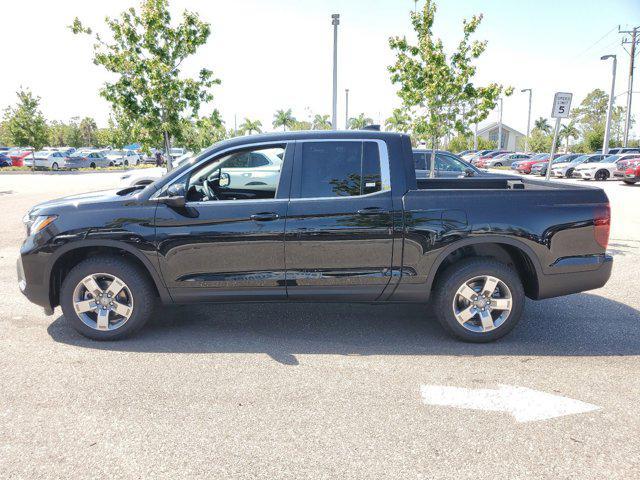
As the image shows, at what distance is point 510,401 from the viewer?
341 cm

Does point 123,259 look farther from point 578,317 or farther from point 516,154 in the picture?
point 516,154

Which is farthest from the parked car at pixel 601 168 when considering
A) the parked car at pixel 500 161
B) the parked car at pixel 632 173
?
the parked car at pixel 500 161

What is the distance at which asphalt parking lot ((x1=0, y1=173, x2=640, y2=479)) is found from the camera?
2746mm

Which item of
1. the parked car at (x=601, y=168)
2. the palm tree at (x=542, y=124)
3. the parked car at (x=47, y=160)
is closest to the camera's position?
the parked car at (x=601, y=168)

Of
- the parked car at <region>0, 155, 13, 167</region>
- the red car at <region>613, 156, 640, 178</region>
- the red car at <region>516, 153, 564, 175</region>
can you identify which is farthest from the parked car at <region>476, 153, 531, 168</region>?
the parked car at <region>0, 155, 13, 167</region>

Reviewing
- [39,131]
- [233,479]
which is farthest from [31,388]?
[39,131]

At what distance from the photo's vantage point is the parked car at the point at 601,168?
25422 millimetres

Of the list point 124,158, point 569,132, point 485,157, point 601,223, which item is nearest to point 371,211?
point 601,223

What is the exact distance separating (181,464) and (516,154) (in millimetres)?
47447

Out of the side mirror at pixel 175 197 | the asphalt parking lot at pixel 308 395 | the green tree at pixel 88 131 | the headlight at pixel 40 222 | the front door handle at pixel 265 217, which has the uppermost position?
the green tree at pixel 88 131

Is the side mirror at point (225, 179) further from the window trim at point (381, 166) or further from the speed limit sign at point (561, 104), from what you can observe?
the speed limit sign at point (561, 104)

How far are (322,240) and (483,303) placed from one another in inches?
58.7

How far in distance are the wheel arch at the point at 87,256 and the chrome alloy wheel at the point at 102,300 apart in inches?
9.1

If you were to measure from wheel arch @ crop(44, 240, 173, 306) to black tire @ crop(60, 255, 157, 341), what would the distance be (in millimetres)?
69
